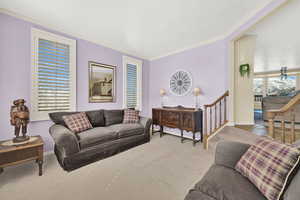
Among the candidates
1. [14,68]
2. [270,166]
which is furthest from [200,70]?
[14,68]

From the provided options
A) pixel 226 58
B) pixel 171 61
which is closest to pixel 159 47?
pixel 171 61

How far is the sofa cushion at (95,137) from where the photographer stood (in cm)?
209

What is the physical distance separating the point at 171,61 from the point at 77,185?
380 cm

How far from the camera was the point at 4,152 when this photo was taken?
1.55 metres

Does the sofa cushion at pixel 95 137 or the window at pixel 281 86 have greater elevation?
the window at pixel 281 86

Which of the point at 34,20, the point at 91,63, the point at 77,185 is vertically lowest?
the point at 77,185

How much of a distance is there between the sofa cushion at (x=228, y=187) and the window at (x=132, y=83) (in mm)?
3135

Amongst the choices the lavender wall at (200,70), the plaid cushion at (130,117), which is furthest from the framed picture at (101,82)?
the lavender wall at (200,70)

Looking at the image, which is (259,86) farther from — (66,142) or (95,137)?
(66,142)

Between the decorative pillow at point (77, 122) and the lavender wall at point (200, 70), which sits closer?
the decorative pillow at point (77, 122)

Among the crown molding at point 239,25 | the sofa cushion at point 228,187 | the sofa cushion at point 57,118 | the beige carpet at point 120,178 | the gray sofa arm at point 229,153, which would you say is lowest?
the beige carpet at point 120,178

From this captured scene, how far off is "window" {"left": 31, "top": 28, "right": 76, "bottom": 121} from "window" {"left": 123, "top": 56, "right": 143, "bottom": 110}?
57.4 inches

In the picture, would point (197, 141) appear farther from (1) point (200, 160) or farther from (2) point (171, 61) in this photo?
(2) point (171, 61)

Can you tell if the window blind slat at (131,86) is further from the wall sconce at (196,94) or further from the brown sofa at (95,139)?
the wall sconce at (196,94)
